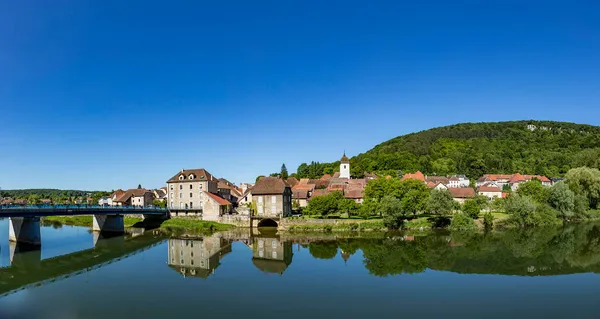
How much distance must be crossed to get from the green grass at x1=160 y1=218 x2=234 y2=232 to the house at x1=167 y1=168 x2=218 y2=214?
508cm

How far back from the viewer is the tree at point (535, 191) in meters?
60.4

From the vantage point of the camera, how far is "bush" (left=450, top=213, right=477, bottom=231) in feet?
166

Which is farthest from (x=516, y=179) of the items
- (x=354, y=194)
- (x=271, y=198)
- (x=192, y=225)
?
(x=192, y=225)

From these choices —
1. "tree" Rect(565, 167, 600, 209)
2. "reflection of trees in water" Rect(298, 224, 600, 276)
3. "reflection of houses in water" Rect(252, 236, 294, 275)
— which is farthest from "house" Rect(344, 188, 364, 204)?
"tree" Rect(565, 167, 600, 209)

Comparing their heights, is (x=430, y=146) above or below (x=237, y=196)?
above

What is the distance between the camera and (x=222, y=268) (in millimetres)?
31203

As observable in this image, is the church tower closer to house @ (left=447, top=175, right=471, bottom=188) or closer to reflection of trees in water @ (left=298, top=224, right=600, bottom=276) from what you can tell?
house @ (left=447, top=175, right=471, bottom=188)

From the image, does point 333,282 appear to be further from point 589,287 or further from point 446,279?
point 589,287

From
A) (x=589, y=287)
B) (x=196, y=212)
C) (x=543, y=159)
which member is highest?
(x=543, y=159)

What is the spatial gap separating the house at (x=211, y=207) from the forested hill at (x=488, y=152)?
220ft

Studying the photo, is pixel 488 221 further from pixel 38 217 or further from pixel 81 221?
pixel 81 221

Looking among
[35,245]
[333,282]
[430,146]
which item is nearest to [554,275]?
[333,282]

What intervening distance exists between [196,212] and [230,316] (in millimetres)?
44700

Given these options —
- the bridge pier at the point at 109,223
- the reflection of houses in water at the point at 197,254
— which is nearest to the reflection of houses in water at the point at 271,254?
the reflection of houses in water at the point at 197,254
